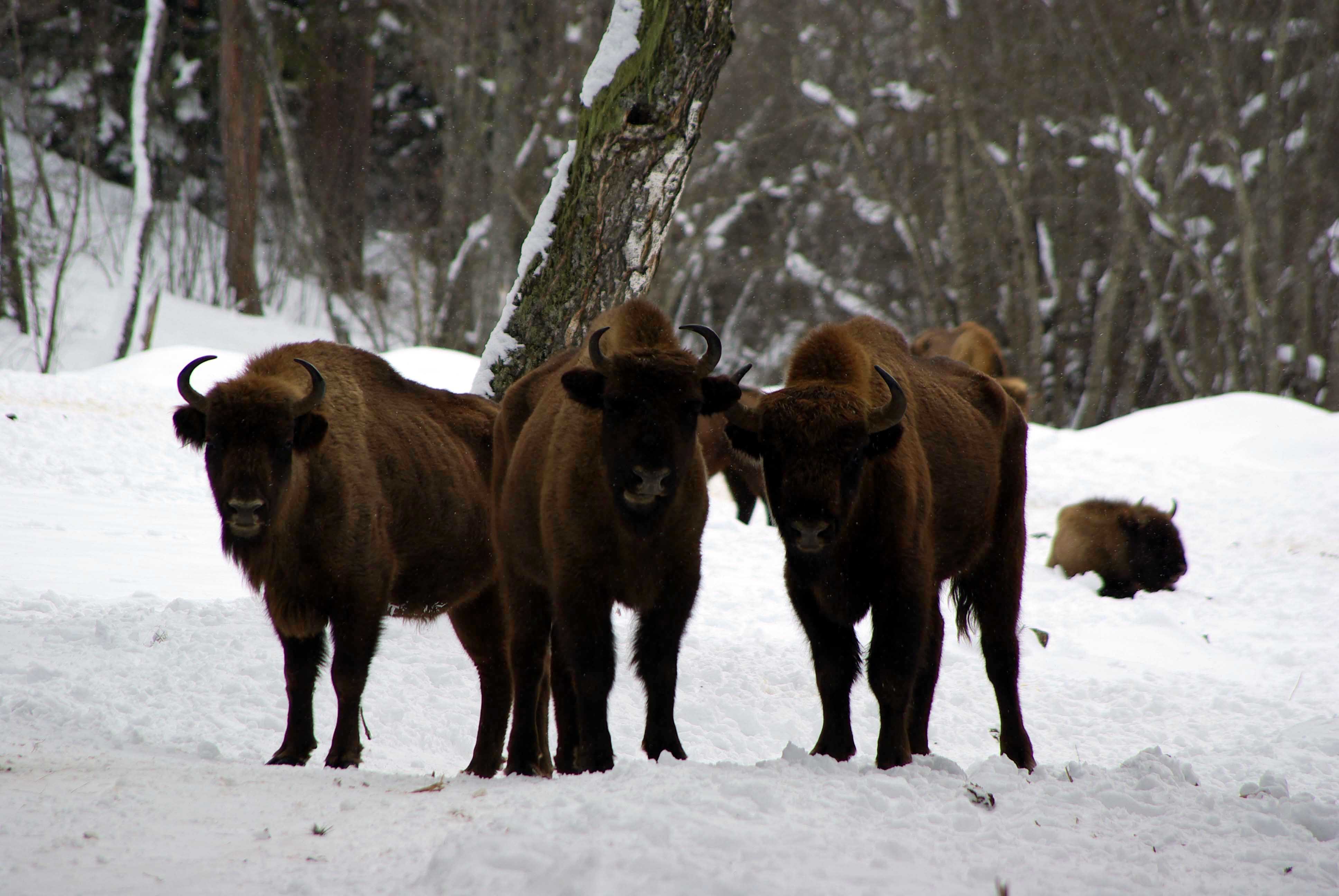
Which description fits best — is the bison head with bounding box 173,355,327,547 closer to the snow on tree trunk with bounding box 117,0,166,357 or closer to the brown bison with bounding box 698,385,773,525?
the brown bison with bounding box 698,385,773,525

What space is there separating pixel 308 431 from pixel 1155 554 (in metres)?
8.74

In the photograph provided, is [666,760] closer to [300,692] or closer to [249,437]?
[300,692]

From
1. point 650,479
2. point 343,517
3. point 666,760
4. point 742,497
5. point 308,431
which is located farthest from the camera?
point 742,497

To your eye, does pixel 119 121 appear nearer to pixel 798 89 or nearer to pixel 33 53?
pixel 33 53

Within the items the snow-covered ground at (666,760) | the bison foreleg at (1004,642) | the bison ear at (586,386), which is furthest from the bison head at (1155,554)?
the bison ear at (586,386)

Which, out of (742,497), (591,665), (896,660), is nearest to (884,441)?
(896,660)

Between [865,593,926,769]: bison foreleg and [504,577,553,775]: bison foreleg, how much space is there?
1.37m

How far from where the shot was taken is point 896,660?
4.52m

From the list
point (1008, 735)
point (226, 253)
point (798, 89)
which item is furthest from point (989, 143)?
point (1008, 735)

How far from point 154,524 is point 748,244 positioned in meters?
26.4

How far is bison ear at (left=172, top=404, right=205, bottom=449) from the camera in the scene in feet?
16.5

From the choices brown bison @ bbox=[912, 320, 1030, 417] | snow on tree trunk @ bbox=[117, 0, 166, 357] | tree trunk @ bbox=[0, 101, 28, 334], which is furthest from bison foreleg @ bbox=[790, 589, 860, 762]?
tree trunk @ bbox=[0, 101, 28, 334]

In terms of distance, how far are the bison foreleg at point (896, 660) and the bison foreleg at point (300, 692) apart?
241 cm

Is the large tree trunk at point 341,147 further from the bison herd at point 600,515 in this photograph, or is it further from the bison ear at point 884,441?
the bison ear at point 884,441
